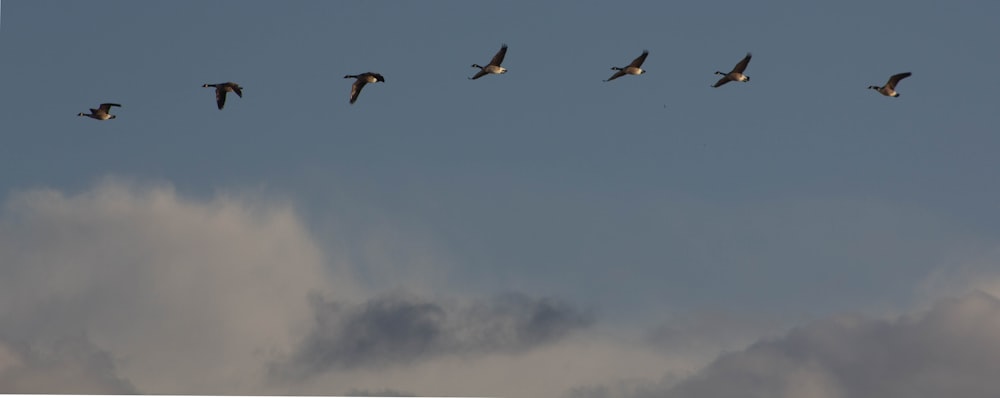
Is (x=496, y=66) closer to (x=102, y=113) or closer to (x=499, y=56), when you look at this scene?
(x=499, y=56)

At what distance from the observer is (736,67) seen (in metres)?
75.5

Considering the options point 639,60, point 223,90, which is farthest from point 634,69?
point 223,90

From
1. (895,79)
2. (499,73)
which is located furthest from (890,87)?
(499,73)

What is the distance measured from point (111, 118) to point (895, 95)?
112ft

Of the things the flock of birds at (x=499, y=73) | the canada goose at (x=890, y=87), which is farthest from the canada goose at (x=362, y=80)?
the canada goose at (x=890, y=87)

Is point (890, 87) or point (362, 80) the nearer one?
point (362, 80)

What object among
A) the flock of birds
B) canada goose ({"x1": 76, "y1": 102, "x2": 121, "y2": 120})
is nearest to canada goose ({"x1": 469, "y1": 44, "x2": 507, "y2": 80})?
the flock of birds

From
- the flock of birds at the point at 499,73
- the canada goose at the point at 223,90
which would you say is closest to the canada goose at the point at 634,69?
the flock of birds at the point at 499,73

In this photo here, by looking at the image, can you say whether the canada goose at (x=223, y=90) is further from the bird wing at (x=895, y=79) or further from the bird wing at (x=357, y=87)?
the bird wing at (x=895, y=79)

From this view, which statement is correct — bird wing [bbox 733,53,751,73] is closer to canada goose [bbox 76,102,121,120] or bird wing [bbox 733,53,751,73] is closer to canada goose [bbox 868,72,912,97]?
canada goose [bbox 868,72,912,97]

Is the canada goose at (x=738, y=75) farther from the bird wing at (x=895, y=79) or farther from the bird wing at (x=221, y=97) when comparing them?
→ the bird wing at (x=221, y=97)

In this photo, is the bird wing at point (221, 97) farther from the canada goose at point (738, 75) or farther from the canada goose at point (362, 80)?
the canada goose at point (738, 75)

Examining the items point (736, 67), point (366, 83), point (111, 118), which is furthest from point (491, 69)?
point (111, 118)

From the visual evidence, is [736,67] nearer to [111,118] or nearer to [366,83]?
[366,83]
